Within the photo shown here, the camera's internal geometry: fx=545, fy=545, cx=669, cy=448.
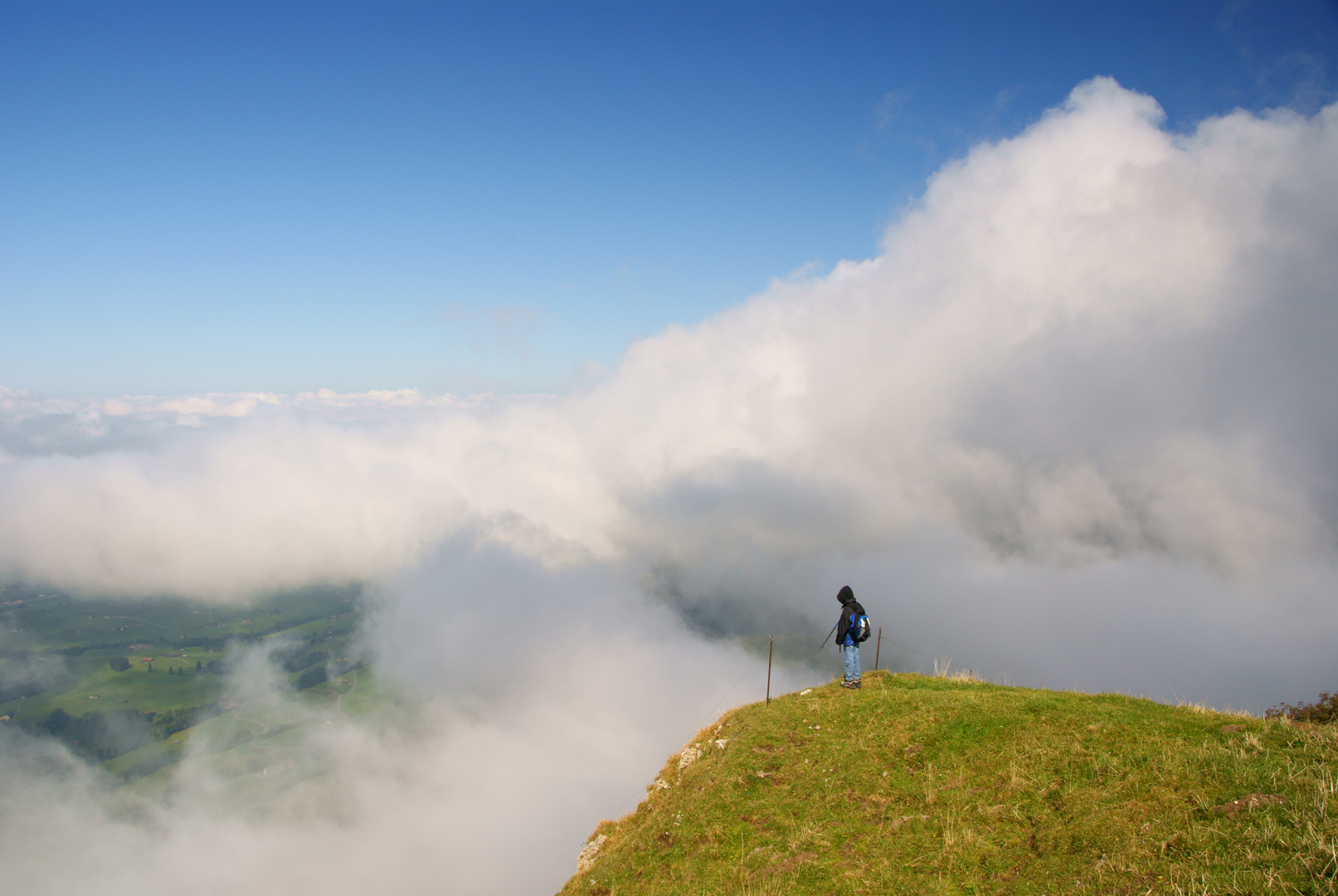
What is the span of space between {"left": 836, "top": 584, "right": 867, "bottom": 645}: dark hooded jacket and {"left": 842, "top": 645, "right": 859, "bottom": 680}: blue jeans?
230mm

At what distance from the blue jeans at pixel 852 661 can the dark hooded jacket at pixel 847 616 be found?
0.23m

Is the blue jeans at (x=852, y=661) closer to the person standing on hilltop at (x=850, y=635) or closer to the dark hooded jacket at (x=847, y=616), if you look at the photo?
the person standing on hilltop at (x=850, y=635)

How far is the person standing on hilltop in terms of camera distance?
822 inches

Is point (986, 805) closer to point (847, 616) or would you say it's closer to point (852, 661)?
point (847, 616)

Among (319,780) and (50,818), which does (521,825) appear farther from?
(50,818)

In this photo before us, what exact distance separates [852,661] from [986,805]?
8925 mm

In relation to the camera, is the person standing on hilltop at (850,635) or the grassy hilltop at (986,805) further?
the person standing on hilltop at (850,635)

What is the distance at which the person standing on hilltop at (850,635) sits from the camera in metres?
20.9

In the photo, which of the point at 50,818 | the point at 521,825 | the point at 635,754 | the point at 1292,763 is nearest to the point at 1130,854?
the point at 1292,763

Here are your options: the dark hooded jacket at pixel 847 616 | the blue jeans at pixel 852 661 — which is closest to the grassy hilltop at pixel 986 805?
the blue jeans at pixel 852 661

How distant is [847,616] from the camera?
2098 centimetres

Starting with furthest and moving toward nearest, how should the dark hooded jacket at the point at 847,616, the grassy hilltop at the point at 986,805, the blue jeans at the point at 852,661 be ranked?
the blue jeans at the point at 852,661 < the dark hooded jacket at the point at 847,616 < the grassy hilltop at the point at 986,805

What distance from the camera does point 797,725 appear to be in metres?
19.1

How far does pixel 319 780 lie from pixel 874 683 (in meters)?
226
